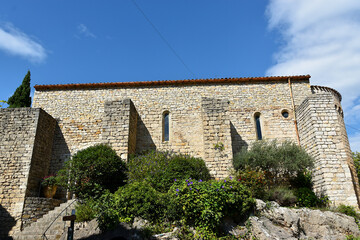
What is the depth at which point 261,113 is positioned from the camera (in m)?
A: 15.2

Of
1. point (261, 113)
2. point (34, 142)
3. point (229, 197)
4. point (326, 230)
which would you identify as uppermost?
point (261, 113)

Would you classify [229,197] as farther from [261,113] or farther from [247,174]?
[261,113]

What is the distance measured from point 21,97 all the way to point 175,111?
10.1 meters

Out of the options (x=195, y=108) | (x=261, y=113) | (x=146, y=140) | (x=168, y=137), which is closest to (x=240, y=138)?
(x=261, y=113)

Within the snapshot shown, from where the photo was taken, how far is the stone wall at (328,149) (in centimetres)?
1129

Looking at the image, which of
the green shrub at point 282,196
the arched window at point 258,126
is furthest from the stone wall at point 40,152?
the arched window at point 258,126

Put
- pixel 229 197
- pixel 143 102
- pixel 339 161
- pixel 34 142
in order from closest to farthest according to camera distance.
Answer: pixel 229 197, pixel 339 161, pixel 34 142, pixel 143 102

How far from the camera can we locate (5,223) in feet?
37.4

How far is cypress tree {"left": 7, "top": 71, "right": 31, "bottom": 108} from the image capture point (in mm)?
17031

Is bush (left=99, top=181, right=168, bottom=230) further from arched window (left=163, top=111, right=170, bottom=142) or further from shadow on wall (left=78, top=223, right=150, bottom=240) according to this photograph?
arched window (left=163, top=111, right=170, bottom=142)

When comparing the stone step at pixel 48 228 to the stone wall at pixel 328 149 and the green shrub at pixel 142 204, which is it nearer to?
the green shrub at pixel 142 204

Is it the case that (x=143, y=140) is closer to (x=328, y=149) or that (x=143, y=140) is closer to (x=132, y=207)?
(x=132, y=207)

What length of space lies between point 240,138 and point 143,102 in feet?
19.6

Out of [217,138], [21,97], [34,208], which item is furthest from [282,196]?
[21,97]
